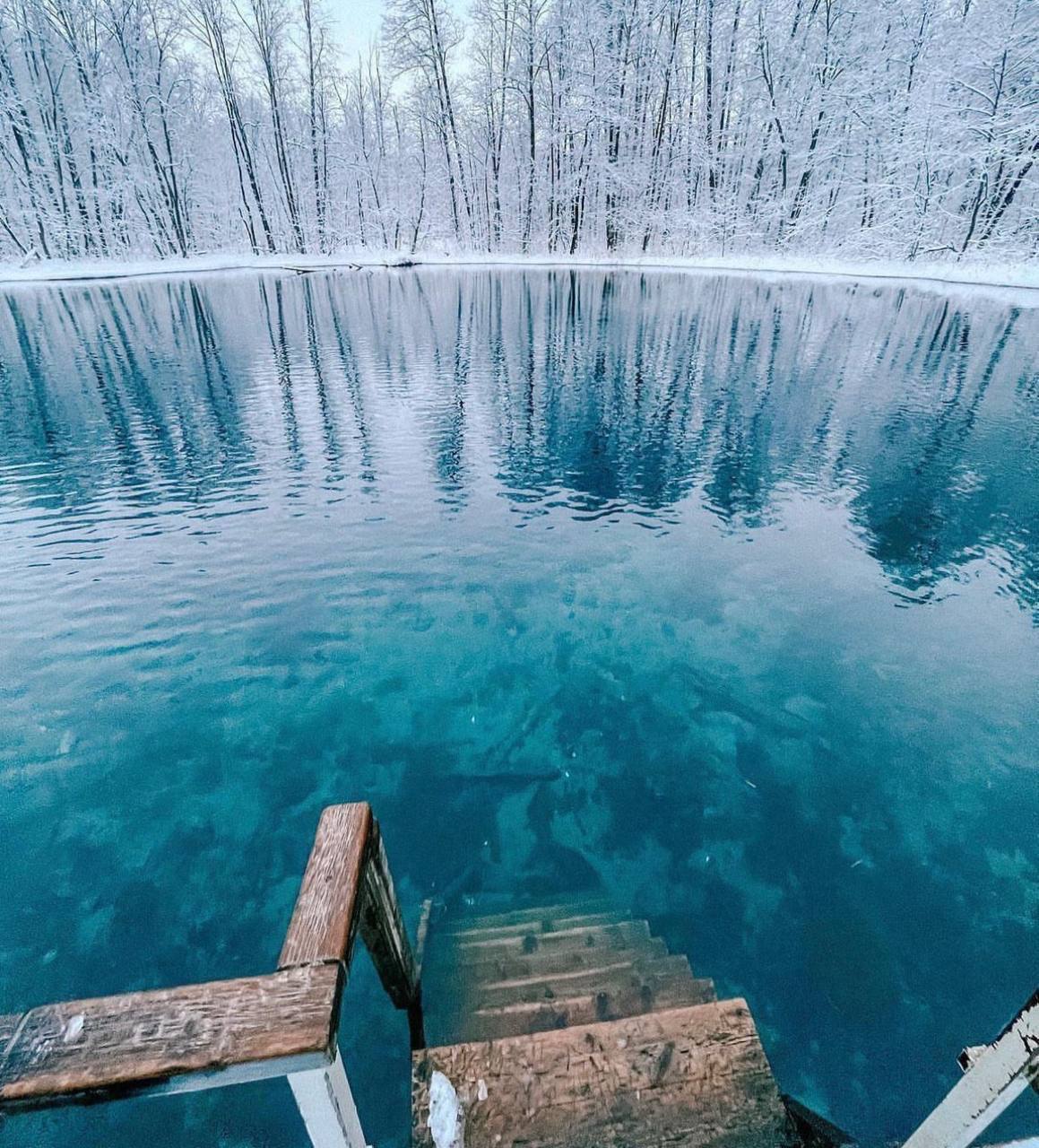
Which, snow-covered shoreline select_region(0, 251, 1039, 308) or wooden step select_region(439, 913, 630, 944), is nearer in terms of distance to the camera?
wooden step select_region(439, 913, 630, 944)

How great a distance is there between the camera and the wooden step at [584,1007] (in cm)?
336

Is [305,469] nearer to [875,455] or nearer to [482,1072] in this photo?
[482,1072]

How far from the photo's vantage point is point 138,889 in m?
4.68

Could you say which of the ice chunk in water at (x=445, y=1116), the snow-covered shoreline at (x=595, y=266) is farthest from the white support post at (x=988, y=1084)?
the snow-covered shoreline at (x=595, y=266)

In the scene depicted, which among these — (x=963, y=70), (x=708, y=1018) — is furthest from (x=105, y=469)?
(x=963, y=70)

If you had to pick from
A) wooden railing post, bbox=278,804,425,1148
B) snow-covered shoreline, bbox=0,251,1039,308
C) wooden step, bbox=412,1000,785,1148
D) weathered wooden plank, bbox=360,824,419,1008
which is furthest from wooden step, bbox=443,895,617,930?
snow-covered shoreline, bbox=0,251,1039,308

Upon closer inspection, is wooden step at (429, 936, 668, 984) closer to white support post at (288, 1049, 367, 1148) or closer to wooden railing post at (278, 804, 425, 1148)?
wooden railing post at (278, 804, 425, 1148)

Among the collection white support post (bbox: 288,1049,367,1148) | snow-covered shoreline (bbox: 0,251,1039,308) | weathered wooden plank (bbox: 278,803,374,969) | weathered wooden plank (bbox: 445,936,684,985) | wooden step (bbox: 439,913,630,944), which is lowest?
wooden step (bbox: 439,913,630,944)

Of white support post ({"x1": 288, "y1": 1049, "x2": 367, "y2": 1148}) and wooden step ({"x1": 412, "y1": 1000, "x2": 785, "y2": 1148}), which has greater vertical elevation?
white support post ({"x1": 288, "y1": 1049, "x2": 367, "y2": 1148})

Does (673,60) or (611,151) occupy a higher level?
(673,60)

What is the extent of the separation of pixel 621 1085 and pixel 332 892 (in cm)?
189

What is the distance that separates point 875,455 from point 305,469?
1275 centimetres

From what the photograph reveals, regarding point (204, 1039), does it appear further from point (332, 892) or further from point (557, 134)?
point (557, 134)

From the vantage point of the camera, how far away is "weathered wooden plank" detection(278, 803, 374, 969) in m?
1.88
